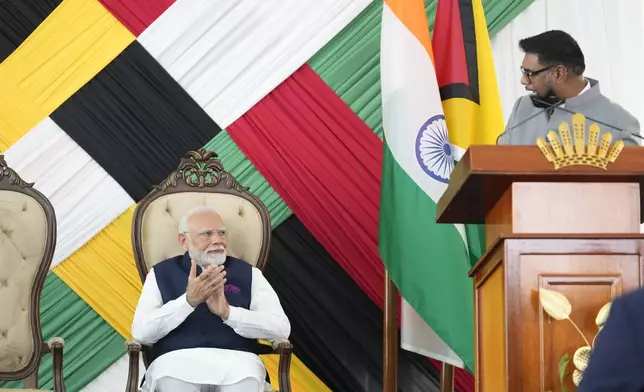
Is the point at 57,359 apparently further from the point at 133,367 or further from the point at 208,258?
the point at 208,258

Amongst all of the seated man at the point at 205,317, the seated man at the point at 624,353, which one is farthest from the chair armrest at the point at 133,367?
the seated man at the point at 624,353

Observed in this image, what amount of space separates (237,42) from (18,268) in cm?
137

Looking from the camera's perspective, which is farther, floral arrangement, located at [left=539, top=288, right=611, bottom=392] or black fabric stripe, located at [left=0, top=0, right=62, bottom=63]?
black fabric stripe, located at [left=0, top=0, right=62, bottom=63]

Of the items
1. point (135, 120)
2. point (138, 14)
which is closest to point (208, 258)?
point (135, 120)

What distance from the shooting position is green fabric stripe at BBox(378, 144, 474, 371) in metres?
3.44

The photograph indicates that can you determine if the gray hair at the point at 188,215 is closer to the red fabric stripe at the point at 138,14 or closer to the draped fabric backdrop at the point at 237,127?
the draped fabric backdrop at the point at 237,127

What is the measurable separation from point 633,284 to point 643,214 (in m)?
0.39

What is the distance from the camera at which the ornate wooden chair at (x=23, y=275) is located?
10.7ft

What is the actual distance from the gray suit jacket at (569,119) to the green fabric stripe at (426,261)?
938mm


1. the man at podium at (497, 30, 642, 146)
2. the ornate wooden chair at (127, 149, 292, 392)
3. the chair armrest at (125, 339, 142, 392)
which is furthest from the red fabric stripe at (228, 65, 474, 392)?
the man at podium at (497, 30, 642, 146)

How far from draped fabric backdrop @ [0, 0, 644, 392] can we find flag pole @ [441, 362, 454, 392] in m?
0.19

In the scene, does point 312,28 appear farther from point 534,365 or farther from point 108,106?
point 534,365

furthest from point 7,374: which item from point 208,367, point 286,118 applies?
point 286,118

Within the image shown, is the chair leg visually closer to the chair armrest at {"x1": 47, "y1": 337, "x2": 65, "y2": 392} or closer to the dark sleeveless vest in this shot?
the dark sleeveless vest
